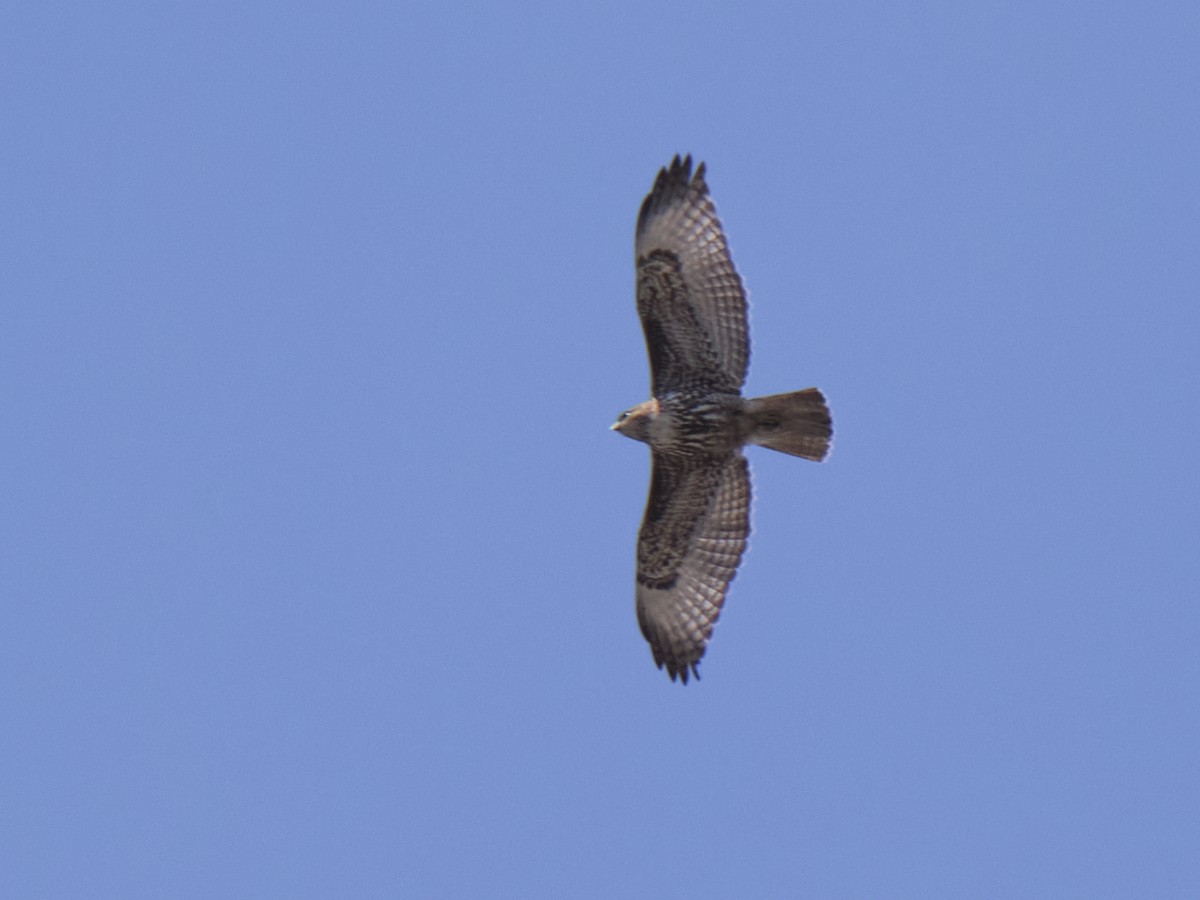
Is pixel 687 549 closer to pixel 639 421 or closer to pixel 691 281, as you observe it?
pixel 639 421

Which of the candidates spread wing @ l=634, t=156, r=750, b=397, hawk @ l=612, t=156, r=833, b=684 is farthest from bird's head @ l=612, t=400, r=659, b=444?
spread wing @ l=634, t=156, r=750, b=397

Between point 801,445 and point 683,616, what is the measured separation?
1.79m

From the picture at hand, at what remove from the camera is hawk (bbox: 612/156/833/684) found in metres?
14.3

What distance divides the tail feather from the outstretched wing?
47 centimetres

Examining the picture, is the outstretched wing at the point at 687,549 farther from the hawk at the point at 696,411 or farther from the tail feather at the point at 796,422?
the tail feather at the point at 796,422

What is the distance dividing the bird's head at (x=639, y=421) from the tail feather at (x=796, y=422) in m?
0.74

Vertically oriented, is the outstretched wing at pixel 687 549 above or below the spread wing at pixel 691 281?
below

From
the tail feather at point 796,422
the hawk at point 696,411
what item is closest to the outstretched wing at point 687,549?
the hawk at point 696,411

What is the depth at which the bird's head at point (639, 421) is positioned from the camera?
14641 millimetres

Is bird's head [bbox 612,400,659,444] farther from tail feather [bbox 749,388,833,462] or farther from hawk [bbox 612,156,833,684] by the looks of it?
tail feather [bbox 749,388,833,462]

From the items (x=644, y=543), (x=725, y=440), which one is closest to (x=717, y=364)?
(x=725, y=440)

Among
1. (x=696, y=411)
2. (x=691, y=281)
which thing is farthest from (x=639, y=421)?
(x=691, y=281)

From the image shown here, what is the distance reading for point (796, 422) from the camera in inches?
564

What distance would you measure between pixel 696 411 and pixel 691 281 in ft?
3.13
